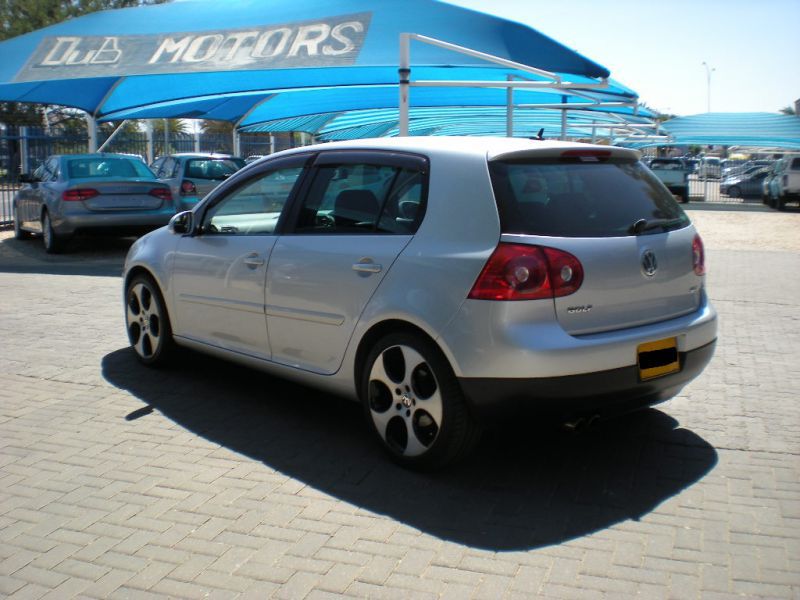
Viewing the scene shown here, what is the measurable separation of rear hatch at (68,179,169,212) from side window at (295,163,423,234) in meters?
9.85

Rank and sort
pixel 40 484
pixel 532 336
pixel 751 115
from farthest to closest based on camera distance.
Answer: pixel 751 115 < pixel 40 484 < pixel 532 336

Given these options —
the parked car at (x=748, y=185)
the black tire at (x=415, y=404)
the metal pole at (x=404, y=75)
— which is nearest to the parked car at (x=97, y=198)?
the metal pole at (x=404, y=75)

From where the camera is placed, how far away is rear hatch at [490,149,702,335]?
414cm

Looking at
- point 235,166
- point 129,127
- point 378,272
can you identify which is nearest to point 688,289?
point 378,272

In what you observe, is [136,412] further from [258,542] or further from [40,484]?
[258,542]

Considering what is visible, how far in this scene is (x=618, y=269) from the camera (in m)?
4.23

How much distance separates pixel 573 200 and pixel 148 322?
3.51 meters

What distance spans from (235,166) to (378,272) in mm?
14250

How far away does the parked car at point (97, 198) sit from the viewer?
14031 mm

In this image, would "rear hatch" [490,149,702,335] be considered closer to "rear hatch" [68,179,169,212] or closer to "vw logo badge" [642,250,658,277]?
"vw logo badge" [642,250,658,277]

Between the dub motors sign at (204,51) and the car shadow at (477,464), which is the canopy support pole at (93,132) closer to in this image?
the dub motors sign at (204,51)

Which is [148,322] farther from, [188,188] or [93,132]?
[93,132]

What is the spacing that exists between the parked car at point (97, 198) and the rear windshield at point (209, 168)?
2.14 m

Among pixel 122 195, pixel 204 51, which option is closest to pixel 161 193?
pixel 122 195
